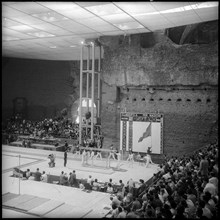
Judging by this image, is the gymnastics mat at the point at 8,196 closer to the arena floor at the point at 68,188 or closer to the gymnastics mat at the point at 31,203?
the arena floor at the point at 68,188

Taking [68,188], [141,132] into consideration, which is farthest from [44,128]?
[68,188]

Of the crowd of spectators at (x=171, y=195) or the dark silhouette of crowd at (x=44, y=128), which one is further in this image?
the dark silhouette of crowd at (x=44, y=128)

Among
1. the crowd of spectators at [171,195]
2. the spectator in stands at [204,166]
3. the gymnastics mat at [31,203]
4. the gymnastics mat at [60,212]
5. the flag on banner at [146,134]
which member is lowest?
the gymnastics mat at [60,212]

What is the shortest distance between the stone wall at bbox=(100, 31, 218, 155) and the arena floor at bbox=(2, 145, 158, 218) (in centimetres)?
237

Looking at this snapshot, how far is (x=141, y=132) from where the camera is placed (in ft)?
50.4

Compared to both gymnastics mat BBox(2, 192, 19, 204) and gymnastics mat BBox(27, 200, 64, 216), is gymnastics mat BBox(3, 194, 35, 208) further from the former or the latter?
gymnastics mat BBox(27, 200, 64, 216)

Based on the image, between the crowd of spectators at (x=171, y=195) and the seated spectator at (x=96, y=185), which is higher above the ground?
the crowd of spectators at (x=171, y=195)

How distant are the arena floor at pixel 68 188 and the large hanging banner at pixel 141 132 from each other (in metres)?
1.16

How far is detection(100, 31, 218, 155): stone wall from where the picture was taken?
13.8 metres

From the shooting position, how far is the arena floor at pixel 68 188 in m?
8.41

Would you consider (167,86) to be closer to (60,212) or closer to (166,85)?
(166,85)

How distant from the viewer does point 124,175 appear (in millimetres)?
12438

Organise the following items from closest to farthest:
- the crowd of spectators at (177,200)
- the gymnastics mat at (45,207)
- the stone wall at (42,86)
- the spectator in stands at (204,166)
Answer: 1. the crowd of spectators at (177,200)
2. the gymnastics mat at (45,207)
3. the spectator in stands at (204,166)
4. the stone wall at (42,86)

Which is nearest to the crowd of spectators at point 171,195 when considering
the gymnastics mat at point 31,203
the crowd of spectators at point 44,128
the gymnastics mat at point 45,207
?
the gymnastics mat at point 45,207
